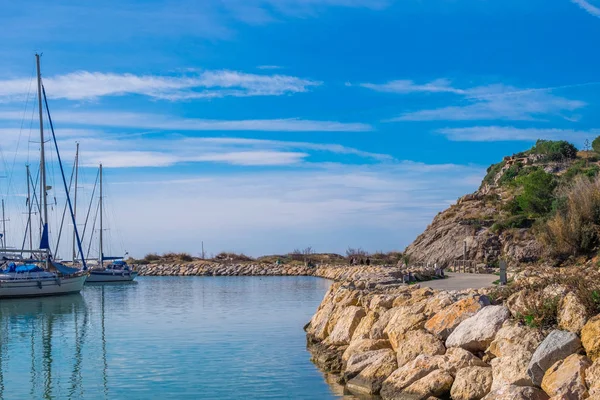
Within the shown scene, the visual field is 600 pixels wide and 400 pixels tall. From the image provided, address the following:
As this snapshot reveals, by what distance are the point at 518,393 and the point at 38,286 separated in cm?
4221

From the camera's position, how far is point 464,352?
13047 millimetres

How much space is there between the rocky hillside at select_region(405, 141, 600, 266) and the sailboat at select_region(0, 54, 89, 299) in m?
29.6

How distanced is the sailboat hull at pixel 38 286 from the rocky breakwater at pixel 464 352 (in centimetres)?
3308

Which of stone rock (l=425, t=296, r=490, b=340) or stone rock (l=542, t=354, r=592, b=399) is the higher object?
stone rock (l=425, t=296, r=490, b=340)

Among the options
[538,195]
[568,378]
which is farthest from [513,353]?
[538,195]

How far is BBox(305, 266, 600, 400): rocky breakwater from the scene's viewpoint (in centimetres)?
1071

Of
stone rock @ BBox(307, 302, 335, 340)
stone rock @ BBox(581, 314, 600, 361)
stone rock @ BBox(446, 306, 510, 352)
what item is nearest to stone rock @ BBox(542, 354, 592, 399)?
stone rock @ BBox(581, 314, 600, 361)

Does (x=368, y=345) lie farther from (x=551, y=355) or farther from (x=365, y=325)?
(x=551, y=355)

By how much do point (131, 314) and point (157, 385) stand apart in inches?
790

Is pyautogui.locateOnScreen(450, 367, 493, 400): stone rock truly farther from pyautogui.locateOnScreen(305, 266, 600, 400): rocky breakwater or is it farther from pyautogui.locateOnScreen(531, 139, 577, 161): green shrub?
pyautogui.locateOnScreen(531, 139, 577, 161): green shrub

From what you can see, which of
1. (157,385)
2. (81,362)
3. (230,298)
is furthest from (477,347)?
(230,298)

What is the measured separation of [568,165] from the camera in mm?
78875

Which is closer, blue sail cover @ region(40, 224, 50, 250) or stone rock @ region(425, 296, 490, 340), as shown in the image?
stone rock @ region(425, 296, 490, 340)

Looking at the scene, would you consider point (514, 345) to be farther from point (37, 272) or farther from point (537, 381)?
point (37, 272)
